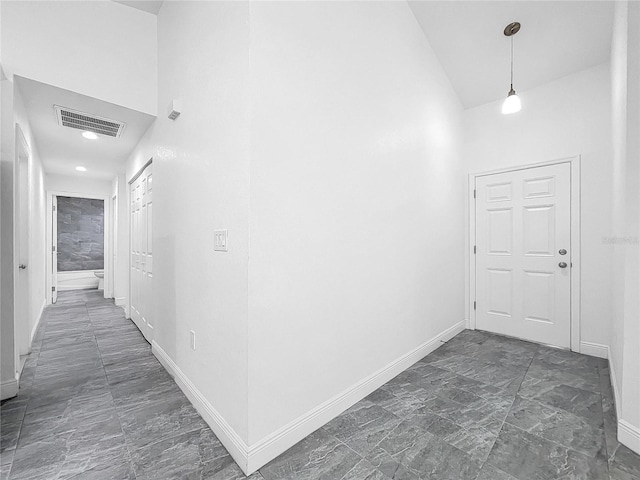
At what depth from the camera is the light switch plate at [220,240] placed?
168cm

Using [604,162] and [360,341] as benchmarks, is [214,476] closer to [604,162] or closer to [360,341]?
[360,341]

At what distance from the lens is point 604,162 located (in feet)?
9.57

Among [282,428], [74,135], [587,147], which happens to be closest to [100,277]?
[74,135]

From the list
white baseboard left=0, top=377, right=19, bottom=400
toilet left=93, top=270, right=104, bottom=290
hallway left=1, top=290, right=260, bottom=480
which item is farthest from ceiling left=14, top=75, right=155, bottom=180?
toilet left=93, top=270, right=104, bottom=290

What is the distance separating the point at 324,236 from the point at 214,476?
135 centimetres

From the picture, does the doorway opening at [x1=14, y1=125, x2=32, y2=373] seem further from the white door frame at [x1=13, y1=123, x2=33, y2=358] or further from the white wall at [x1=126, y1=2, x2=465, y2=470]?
the white wall at [x1=126, y1=2, x2=465, y2=470]

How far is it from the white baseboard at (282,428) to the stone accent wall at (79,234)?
22.1ft

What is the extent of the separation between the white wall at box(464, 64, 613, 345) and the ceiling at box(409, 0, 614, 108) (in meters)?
0.18

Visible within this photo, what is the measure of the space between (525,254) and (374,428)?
9.05 feet

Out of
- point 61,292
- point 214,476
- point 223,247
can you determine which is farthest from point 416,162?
point 61,292

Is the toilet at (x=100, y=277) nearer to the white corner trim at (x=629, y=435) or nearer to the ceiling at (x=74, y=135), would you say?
the ceiling at (x=74, y=135)

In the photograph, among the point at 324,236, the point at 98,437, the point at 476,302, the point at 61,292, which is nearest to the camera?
the point at 98,437

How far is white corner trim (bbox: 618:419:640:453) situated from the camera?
163cm

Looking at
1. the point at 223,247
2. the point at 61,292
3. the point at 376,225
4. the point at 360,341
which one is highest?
the point at 376,225
